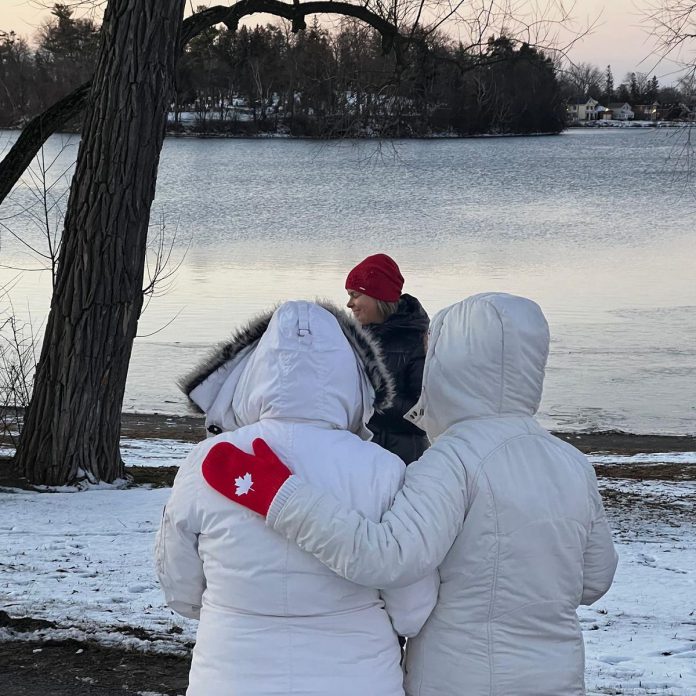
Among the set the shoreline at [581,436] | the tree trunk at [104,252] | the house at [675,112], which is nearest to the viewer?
the tree trunk at [104,252]

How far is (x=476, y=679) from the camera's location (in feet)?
7.17

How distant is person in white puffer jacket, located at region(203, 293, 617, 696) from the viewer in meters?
2.17

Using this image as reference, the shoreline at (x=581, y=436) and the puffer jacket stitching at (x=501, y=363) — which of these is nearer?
the puffer jacket stitching at (x=501, y=363)

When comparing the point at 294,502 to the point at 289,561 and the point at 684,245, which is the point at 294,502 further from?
the point at 684,245

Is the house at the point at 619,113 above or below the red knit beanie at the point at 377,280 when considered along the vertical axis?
above

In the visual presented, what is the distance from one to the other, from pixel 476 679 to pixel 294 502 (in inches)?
22.4

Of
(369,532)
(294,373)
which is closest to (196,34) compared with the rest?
(294,373)

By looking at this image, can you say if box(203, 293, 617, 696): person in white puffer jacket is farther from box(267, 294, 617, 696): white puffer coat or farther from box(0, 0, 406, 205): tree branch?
box(0, 0, 406, 205): tree branch

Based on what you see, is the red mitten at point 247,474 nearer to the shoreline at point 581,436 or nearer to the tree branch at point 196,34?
the tree branch at point 196,34

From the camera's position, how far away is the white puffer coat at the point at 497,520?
2184 mm

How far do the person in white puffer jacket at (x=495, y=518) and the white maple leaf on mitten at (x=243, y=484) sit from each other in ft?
0.06

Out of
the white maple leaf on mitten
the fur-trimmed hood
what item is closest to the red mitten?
the white maple leaf on mitten

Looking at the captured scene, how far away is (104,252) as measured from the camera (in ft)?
22.8

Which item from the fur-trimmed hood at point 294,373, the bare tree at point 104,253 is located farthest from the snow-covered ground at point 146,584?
the fur-trimmed hood at point 294,373
